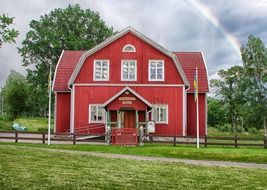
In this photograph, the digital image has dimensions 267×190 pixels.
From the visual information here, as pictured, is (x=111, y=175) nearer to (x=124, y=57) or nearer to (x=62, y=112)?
(x=124, y=57)

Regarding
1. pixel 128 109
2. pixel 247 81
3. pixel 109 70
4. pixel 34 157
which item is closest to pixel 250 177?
pixel 34 157

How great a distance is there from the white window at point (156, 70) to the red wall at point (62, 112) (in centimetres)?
744

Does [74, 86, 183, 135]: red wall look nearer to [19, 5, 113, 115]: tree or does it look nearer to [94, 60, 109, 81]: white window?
[94, 60, 109, 81]: white window

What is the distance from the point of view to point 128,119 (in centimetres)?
2928

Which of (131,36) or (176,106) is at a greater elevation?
(131,36)

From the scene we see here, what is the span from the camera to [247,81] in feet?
157

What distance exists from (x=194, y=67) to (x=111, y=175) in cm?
2204

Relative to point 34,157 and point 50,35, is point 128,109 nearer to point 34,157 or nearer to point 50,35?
point 34,157

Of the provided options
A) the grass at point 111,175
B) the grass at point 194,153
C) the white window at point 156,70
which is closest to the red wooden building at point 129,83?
the white window at point 156,70

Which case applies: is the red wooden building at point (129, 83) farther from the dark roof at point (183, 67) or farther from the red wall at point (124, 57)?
the dark roof at point (183, 67)

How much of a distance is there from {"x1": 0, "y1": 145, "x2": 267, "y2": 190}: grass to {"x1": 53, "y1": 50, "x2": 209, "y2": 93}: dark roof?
1600cm

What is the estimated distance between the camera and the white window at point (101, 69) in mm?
30219

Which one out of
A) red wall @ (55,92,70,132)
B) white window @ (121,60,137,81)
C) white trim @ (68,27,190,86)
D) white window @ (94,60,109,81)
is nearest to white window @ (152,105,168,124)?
white trim @ (68,27,190,86)

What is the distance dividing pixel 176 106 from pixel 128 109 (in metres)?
3.87
